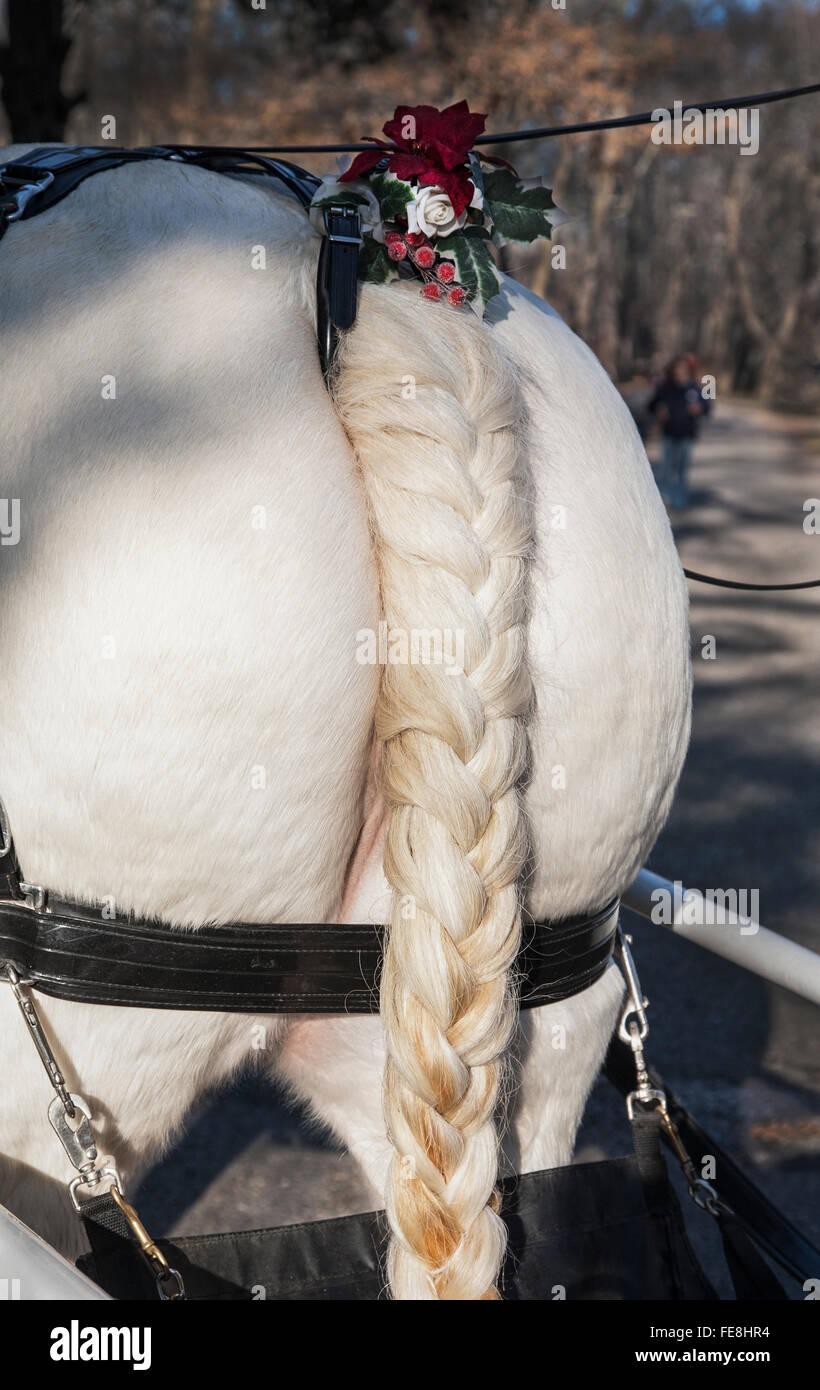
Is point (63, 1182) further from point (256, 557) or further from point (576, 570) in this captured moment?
point (576, 570)

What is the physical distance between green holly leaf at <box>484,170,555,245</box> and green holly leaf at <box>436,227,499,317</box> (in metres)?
0.08

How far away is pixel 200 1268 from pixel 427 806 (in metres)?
0.51

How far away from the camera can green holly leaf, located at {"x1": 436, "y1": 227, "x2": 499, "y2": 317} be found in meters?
1.08

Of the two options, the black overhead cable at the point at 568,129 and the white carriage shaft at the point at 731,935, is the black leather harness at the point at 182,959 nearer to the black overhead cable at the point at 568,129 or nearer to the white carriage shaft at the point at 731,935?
the white carriage shaft at the point at 731,935

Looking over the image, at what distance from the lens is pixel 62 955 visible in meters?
1.02

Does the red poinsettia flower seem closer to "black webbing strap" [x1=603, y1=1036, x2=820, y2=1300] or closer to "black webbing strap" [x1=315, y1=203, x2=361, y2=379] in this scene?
"black webbing strap" [x1=315, y1=203, x2=361, y2=379]

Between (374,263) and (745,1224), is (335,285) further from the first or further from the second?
(745,1224)

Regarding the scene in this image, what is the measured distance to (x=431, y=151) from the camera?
43.1 inches

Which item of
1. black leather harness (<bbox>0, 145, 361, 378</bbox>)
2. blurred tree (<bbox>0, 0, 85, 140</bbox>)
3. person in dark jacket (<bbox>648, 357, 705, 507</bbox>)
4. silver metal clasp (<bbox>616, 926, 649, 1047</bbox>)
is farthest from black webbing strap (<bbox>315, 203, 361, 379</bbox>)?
person in dark jacket (<bbox>648, 357, 705, 507</bbox>)

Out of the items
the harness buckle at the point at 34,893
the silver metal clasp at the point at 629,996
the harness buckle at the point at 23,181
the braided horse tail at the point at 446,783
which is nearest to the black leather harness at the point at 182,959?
the harness buckle at the point at 34,893

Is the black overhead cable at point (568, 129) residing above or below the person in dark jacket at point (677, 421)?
above

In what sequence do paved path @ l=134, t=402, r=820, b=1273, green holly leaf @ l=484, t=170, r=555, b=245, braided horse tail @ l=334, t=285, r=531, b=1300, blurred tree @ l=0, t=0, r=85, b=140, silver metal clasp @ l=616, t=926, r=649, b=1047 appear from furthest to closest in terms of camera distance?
blurred tree @ l=0, t=0, r=85, b=140, paved path @ l=134, t=402, r=820, b=1273, silver metal clasp @ l=616, t=926, r=649, b=1047, green holly leaf @ l=484, t=170, r=555, b=245, braided horse tail @ l=334, t=285, r=531, b=1300

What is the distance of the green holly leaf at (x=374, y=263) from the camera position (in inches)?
41.9

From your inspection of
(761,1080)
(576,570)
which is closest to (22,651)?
(576,570)
